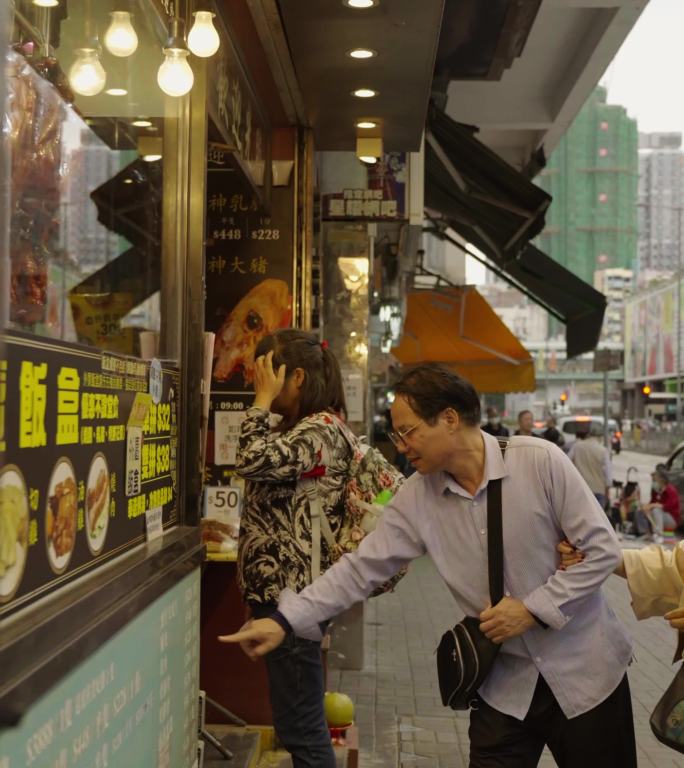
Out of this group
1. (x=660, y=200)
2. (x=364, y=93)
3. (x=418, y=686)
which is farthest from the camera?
(x=660, y=200)

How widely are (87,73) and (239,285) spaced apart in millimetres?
3535

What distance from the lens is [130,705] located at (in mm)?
2932

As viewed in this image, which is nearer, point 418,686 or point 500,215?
point 418,686

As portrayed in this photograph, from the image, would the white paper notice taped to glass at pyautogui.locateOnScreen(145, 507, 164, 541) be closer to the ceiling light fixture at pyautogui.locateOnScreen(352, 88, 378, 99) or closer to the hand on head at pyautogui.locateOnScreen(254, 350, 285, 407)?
the hand on head at pyautogui.locateOnScreen(254, 350, 285, 407)

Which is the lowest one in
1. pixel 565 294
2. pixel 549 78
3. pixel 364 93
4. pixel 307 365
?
pixel 307 365

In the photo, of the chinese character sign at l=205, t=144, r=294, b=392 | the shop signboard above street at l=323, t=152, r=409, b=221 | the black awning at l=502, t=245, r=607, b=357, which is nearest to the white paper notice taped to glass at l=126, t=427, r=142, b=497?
the chinese character sign at l=205, t=144, r=294, b=392

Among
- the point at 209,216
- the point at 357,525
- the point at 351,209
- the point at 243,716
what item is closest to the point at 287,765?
the point at 243,716

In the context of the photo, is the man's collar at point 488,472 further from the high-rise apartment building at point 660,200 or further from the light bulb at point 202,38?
the high-rise apartment building at point 660,200

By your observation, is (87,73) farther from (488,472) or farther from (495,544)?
(495,544)

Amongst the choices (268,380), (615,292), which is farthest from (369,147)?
(615,292)

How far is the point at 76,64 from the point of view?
3348 mm

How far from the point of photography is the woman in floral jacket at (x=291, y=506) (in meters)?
4.23

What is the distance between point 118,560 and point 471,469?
43.9 inches

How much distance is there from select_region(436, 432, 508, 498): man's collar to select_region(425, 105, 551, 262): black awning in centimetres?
800
